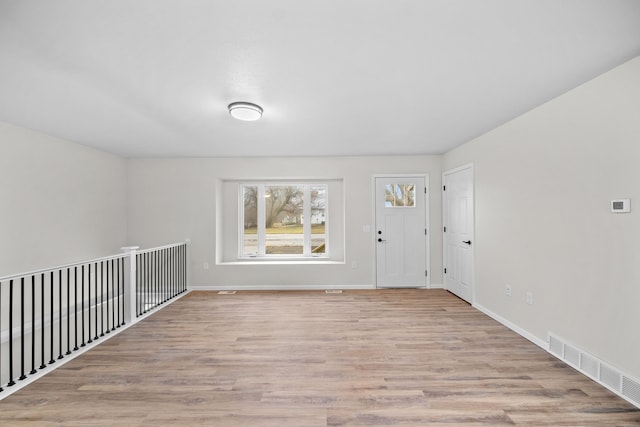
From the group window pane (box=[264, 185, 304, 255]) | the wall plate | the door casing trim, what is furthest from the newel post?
Answer: the wall plate

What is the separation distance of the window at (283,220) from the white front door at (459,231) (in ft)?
6.91

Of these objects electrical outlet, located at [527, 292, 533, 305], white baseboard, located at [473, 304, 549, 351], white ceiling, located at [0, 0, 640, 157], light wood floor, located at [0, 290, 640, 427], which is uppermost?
white ceiling, located at [0, 0, 640, 157]

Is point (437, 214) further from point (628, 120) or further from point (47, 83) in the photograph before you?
point (47, 83)

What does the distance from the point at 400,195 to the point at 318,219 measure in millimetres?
1545

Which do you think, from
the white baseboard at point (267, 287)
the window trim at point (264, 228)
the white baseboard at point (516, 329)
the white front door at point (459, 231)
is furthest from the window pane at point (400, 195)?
the white baseboard at point (516, 329)

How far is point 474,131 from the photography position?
3.66m

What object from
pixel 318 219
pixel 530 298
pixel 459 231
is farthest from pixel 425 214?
pixel 530 298

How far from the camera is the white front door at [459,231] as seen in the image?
4.14 meters

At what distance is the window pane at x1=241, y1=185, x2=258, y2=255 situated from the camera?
17.9ft

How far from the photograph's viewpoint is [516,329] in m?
3.18

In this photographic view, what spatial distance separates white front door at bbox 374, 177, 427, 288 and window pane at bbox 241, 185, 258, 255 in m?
2.23

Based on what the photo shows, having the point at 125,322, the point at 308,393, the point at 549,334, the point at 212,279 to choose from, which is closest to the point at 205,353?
the point at 308,393

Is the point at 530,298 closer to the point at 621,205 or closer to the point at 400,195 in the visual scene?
the point at 621,205

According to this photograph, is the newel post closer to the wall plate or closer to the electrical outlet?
the electrical outlet
